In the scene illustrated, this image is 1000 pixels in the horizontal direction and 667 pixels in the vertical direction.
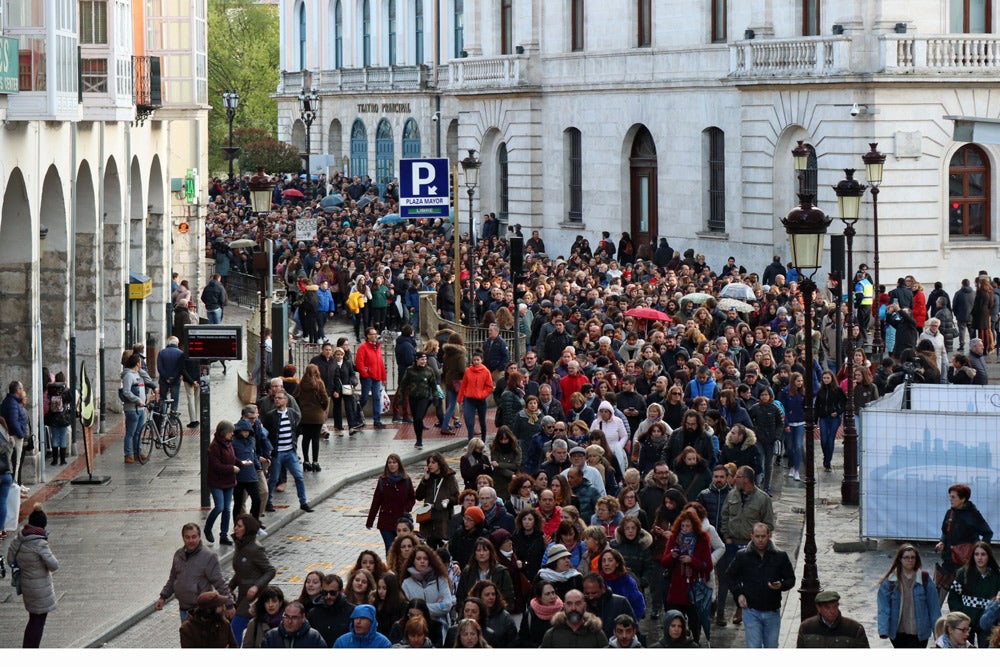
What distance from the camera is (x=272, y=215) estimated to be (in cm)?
6544

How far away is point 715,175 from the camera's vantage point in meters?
49.9

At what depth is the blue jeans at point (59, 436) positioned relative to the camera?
27906 mm

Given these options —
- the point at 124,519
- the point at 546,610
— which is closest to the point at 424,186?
the point at 124,519

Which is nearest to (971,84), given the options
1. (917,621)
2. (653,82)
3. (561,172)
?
Result: (653,82)

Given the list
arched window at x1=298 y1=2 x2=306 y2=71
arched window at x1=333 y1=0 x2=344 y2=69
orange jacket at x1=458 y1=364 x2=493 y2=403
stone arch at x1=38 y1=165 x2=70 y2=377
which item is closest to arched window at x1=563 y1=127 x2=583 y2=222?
orange jacket at x1=458 y1=364 x2=493 y2=403

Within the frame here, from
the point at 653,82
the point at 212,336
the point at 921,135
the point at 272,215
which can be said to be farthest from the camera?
the point at 272,215

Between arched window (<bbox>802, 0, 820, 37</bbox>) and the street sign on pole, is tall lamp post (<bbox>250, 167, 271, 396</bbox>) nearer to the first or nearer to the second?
the street sign on pole

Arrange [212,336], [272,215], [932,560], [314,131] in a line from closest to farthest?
[932,560] < [212,336] < [272,215] < [314,131]

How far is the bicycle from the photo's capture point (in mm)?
28984

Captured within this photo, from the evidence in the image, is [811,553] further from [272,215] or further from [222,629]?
[272,215]

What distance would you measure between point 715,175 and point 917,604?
113 feet

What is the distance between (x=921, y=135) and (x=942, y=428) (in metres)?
22.2

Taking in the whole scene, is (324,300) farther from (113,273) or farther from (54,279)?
(54,279)

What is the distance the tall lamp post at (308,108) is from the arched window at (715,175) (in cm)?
2655
